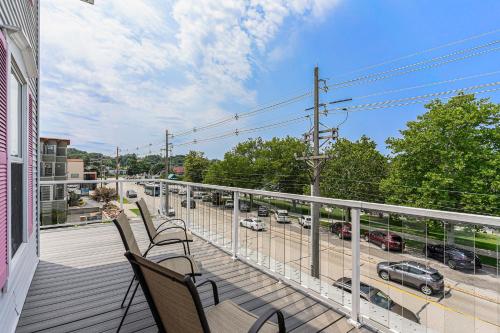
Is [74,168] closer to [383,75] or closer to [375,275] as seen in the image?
[383,75]

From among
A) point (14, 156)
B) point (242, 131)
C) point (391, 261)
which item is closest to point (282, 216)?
point (391, 261)

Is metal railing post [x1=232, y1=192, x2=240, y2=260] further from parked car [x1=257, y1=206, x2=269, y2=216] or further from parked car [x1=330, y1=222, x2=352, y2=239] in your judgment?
parked car [x1=330, y1=222, x2=352, y2=239]

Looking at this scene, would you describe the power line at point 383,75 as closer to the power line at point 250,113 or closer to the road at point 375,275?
the power line at point 250,113

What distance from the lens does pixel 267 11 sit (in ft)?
36.6

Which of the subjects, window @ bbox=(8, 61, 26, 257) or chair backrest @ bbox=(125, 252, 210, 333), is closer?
chair backrest @ bbox=(125, 252, 210, 333)

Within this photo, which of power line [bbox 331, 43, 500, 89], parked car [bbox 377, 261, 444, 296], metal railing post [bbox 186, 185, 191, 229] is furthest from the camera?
power line [bbox 331, 43, 500, 89]

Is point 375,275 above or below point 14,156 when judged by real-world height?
below

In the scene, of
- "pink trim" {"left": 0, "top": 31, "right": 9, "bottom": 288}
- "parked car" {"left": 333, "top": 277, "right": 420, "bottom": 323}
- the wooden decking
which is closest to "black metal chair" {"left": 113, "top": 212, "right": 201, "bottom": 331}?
the wooden decking

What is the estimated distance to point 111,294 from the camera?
8.84ft

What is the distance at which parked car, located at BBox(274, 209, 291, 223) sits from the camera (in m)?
2.88

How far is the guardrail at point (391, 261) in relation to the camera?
153cm

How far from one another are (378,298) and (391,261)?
0.48m

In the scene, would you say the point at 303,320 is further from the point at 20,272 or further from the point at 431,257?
the point at 20,272

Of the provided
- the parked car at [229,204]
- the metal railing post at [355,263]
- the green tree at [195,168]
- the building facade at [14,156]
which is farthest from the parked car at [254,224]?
the green tree at [195,168]
